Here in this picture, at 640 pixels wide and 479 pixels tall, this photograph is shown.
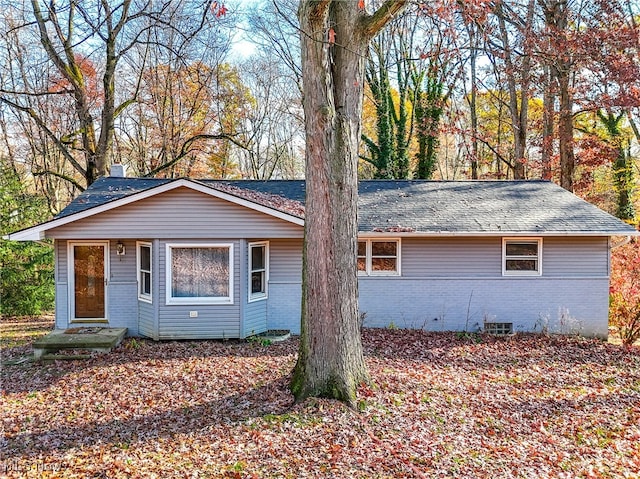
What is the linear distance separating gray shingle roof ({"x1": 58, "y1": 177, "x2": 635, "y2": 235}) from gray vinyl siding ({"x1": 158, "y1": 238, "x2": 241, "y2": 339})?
179 cm

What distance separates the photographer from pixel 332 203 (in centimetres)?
605

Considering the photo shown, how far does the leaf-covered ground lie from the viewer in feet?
14.9

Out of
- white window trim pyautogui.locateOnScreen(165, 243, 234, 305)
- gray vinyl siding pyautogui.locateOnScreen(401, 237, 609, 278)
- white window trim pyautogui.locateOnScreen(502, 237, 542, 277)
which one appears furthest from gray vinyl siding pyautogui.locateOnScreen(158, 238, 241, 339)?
white window trim pyautogui.locateOnScreen(502, 237, 542, 277)

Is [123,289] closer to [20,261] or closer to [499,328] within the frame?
[20,261]

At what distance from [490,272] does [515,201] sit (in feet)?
8.74

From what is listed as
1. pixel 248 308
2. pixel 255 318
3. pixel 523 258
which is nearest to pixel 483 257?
pixel 523 258

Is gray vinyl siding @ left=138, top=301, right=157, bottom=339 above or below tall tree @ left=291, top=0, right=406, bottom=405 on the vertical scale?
below

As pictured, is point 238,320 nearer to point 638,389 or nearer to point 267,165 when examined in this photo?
point 638,389

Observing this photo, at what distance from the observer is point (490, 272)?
454 inches

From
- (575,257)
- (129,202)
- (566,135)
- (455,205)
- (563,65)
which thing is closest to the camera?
(129,202)

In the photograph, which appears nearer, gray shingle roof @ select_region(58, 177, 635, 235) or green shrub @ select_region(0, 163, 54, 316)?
gray shingle roof @ select_region(58, 177, 635, 235)

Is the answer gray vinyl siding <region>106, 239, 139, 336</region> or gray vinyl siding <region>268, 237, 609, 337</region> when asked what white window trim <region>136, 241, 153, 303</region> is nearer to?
gray vinyl siding <region>106, 239, 139, 336</region>

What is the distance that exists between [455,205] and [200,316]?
734 centimetres

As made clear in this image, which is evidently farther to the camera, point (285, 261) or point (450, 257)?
point (450, 257)
